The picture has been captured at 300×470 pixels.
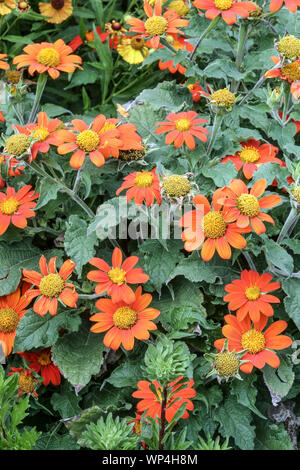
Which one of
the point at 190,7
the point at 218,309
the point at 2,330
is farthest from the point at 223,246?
the point at 190,7

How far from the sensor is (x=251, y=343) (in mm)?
1311

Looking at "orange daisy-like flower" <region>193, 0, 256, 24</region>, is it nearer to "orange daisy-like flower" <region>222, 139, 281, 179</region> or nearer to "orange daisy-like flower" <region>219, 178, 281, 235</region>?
"orange daisy-like flower" <region>222, 139, 281, 179</region>

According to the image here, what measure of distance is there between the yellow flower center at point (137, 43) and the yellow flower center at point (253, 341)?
42.8 inches

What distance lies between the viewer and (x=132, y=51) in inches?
78.7

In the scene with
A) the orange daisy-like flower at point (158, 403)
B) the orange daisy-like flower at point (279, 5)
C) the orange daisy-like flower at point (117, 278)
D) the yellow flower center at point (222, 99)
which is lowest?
the orange daisy-like flower at point (158, 403)

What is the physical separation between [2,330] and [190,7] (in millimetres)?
1085

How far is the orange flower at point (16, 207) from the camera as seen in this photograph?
Answer: 1403 millimetres

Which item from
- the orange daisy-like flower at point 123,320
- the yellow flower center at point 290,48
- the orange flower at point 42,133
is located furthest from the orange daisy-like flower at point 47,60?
the orange daisy-like flower at point 123,320

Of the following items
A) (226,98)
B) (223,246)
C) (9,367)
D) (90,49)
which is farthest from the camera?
(90,49)

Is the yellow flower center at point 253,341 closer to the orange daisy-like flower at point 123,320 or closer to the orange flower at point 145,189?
the orange daisy-like flower at point 123,320

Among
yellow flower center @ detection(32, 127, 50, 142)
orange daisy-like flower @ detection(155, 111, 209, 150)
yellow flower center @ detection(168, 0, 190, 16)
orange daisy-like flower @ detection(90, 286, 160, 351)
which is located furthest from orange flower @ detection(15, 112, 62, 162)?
yellow flower center @ detection(168, 0, 190, 16)

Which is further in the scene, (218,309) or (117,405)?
(218,309)

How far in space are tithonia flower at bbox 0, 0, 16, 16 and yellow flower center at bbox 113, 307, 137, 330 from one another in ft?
3.51

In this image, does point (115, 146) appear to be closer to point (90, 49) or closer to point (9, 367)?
point (9, 367)
